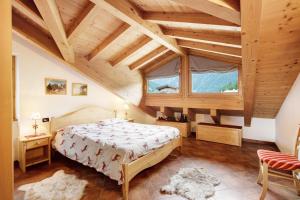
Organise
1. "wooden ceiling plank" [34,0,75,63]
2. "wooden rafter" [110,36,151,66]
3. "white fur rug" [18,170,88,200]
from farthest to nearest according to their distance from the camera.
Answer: "wooden rafter" [110,36,151,66] < "white fur rug" [18,170,88,200] < "wooden ceiling plank" [34,0,75,63]

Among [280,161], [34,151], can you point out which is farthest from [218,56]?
[34,151]

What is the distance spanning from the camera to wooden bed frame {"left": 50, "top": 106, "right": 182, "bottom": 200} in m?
2.19

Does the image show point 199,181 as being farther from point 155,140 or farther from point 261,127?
point 261,127

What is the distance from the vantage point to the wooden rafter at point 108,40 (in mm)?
3132

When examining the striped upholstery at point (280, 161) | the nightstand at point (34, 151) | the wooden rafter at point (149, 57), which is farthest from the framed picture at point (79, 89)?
the striped upholstery at point (280, 161)

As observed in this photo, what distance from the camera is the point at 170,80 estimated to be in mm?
5418

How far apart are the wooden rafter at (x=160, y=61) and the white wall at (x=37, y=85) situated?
6.71 ft

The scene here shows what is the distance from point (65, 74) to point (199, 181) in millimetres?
3550

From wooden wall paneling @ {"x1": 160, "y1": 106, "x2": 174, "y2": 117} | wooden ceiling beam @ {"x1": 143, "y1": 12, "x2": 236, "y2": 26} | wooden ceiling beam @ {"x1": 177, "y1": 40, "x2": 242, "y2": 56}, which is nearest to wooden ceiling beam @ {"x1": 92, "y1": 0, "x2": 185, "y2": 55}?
wooden ceiling beam @ {"x1": 143, "y1": 12, "x2": 236, "y2": 26}

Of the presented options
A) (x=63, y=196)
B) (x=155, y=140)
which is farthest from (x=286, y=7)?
(x=63, y=196)

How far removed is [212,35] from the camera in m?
2.91

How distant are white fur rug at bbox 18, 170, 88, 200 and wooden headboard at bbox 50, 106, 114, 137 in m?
1.18

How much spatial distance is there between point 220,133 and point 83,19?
4.14 meters

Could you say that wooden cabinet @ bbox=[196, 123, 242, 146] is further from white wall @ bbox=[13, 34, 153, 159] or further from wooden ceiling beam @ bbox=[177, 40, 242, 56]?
white wall @ bbox=[13, 34, 153, 159]
